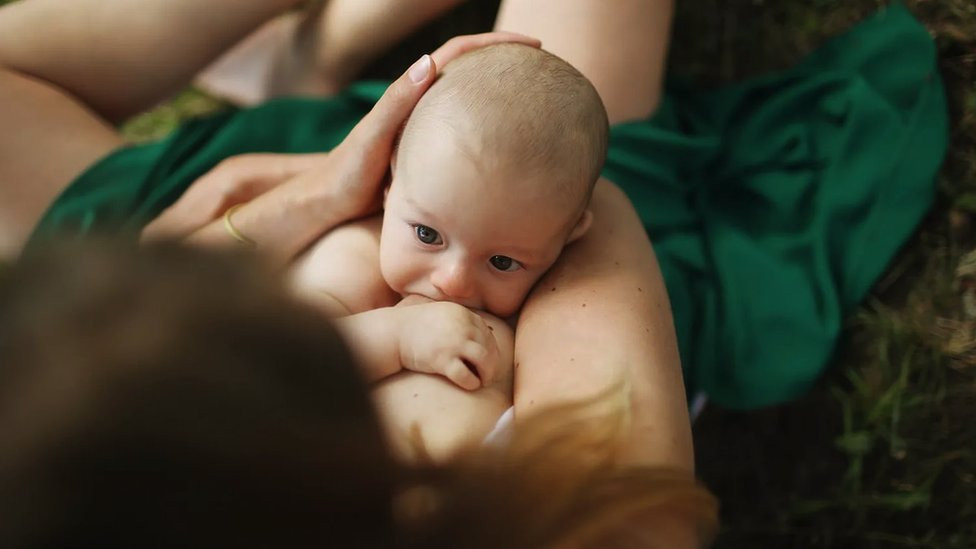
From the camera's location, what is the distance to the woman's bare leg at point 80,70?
1.42m

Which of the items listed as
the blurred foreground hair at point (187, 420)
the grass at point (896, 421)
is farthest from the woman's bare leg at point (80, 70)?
the grass at point (896, 421)

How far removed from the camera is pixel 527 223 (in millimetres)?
1037

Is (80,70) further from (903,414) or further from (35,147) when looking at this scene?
(903,414)

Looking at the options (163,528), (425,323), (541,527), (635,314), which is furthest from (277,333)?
(635,314)

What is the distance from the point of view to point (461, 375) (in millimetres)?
983

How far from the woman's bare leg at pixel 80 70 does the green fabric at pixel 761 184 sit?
70mm

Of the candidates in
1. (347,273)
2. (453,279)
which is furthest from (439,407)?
(347,273)

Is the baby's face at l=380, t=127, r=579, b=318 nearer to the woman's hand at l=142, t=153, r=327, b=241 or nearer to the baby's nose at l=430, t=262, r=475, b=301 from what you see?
the baby's nose at l=430, t=262, r=475, b=301

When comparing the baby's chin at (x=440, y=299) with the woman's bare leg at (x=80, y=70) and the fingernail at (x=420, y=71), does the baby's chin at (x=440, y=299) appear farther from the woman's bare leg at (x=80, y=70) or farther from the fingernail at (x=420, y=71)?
the woman's bare leg at (x=80, y=70)

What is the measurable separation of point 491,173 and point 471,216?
58 millimetres

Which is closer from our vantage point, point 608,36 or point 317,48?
point 608,36

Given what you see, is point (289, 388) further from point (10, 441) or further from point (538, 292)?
point (538, 292)

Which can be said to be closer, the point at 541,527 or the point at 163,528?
→ the point at 163,528

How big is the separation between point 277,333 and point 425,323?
420 mm
